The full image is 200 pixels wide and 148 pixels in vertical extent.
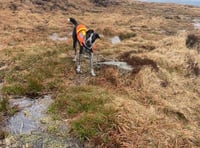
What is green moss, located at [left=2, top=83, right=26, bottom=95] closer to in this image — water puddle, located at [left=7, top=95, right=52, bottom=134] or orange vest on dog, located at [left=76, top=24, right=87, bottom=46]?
water puddle, located at [left=7, top=95, right=52, bottom=134]

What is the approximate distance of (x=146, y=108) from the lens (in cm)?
1005

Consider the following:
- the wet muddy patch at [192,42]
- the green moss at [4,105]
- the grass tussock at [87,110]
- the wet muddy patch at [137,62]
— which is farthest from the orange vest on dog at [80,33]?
the wet muddy patch at [192,42]

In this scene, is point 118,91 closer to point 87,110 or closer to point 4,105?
point 87,110

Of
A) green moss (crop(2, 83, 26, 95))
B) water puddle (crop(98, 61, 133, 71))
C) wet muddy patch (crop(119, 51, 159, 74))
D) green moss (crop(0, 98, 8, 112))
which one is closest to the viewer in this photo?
green moss (crop(0, 98, 8, 112))

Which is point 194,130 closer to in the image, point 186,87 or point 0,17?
point 186,87

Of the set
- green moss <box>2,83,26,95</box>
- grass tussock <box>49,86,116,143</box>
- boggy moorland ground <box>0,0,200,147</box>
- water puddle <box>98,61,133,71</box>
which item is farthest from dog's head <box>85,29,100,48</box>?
green moss <box>2,83,26,95</box>

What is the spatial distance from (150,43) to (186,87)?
7.75 meters

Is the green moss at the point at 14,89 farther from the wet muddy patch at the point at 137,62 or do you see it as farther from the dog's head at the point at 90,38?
the wet muddy patch at the point at 137,62

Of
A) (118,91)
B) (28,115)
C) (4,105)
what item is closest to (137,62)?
(118,91)

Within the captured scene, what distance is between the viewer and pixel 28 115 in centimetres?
934

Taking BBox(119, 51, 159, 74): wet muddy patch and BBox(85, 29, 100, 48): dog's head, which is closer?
BBox(85, 29, 100, 48): dog's head

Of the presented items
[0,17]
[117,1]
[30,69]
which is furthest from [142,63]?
[117,1]

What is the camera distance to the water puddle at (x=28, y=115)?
862cm

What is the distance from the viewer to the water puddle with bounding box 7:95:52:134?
8.62 metres
